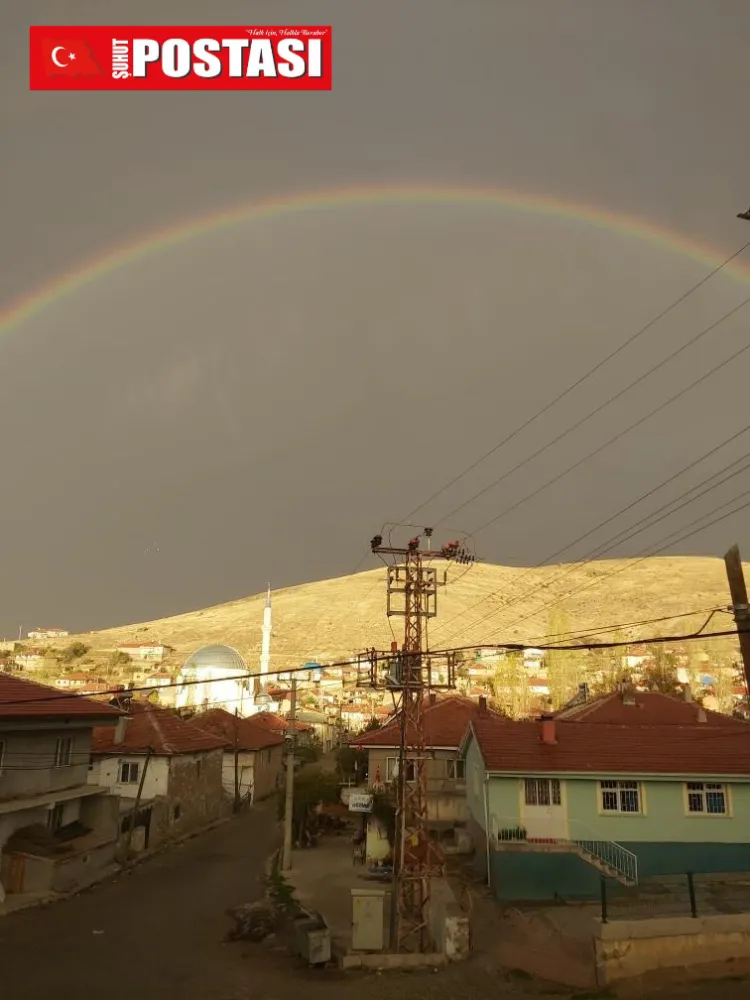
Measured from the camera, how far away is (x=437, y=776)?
134 ft

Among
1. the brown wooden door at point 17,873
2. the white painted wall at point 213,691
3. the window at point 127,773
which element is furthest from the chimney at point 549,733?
the white painted wall at point 213,691

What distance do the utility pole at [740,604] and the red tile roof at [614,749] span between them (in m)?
14.4

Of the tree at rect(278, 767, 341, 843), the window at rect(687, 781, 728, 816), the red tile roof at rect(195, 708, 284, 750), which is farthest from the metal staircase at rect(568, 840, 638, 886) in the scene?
the red tile roof at rect(195, 708, 284, 750)

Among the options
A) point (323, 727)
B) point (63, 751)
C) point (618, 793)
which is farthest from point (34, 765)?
point (323, 727)

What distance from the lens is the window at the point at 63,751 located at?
33.5 m

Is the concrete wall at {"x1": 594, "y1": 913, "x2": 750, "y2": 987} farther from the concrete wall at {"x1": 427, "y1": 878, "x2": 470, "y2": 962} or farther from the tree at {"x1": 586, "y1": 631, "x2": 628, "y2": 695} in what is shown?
the tree at {"x1": 586, "y1": 631, "x2": 628, "y2": 695}

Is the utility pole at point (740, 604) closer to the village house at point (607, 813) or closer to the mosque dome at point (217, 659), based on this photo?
the village house at point (607, 813)

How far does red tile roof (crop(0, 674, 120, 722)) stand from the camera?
3036 centimetres

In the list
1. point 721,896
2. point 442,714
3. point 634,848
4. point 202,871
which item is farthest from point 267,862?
point 721,896

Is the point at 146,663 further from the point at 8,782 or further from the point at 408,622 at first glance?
the point at 408,622

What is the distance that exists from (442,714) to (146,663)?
433ft

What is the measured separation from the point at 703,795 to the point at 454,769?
1499cm

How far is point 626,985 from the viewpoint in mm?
16375

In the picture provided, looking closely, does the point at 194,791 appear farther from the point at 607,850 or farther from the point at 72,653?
the point at 72,653
